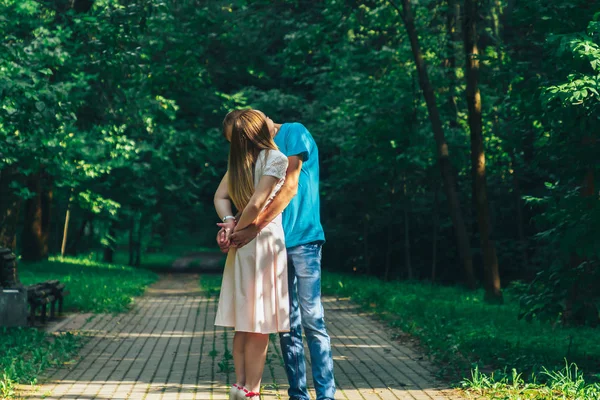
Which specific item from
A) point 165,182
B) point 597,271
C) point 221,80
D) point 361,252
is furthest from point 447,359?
point 221,80

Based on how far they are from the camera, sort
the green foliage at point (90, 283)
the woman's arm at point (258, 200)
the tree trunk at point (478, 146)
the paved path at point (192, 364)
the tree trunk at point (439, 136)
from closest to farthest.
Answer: the woman's arm at point (258, 200)
the paved path at point (192, 364)
the green foliage at point (90, 283)
the tree trunk at point (478, 146)
the tree trunk at point (439, 136)

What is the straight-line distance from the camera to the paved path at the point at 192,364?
24.7 ft

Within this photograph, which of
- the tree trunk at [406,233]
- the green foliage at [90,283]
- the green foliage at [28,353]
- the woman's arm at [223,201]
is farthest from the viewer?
the tree trunk at [406,233]

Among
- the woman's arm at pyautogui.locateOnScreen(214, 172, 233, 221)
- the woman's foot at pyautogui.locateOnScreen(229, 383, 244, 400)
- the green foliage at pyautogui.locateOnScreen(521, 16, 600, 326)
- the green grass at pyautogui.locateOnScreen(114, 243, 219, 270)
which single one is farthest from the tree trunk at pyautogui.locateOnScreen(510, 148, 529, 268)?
the green grass at pyautogui.locateOnScreen(114, 243, 219, 270)

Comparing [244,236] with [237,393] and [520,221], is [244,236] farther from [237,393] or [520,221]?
[520,221]

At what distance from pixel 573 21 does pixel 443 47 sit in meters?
13.2

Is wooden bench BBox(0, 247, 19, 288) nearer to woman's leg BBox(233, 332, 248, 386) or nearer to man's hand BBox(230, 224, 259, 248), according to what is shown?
woman's leg BBox(233, 332, 248, 386)

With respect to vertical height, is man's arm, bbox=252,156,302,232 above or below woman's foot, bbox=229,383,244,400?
above

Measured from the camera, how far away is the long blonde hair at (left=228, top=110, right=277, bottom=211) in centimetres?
599

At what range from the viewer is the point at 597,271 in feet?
26.5

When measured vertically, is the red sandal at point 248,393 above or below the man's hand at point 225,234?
below

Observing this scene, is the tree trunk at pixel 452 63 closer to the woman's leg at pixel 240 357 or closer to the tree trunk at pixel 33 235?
the tree trunk at pixel 33 235

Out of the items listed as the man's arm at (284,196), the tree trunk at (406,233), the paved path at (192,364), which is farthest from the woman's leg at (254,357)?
the tree trunk at (406,233)

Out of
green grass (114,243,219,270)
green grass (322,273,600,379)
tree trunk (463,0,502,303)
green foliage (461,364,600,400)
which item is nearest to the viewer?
green foliage (461,364,600,400)
